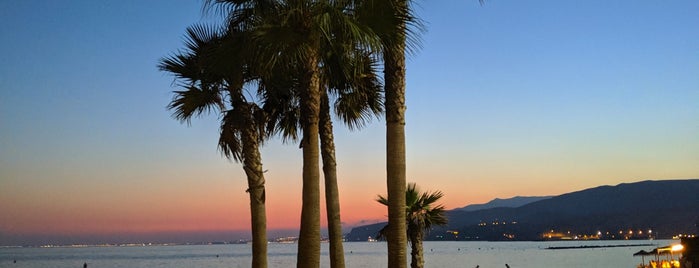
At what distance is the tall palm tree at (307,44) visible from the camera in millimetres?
13617

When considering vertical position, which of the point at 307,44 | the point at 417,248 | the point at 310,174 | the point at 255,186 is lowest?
the point at 417,248

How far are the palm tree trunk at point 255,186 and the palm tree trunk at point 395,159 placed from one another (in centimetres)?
465

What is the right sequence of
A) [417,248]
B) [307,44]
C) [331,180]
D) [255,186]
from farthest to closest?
[417,248], [255,186], [331,180], [307,44]

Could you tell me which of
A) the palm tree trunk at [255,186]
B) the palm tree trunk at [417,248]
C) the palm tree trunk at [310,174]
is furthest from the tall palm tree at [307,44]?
the palm tree trunk at [417,248]

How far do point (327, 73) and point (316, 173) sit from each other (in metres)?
3.43

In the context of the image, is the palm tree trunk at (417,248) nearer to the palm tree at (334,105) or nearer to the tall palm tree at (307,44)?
the palm tree at (334,105)

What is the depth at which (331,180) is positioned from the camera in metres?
17.2

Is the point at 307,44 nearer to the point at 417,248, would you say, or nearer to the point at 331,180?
the point at 331,180

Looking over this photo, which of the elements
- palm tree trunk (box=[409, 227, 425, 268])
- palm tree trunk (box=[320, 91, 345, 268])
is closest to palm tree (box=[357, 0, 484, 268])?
palm tree trunk (box=[320, 91, 345, 268])

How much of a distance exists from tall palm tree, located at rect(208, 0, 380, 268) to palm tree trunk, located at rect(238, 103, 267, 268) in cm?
380

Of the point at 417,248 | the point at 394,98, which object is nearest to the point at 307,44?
the point at 394,98

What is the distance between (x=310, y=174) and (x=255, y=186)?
418 cm

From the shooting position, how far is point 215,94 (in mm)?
18422

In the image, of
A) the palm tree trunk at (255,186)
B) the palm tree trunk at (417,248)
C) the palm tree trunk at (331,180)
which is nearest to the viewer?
the palm tree trunk at (331,180)
